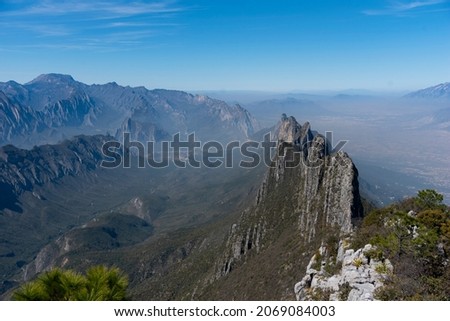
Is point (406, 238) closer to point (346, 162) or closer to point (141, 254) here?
point (346, 162)

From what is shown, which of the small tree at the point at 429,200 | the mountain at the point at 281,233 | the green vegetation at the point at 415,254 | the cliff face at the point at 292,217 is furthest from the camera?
the mountain at the point at 281,233

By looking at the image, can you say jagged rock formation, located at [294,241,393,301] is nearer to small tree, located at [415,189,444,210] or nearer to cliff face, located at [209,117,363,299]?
small tree, located at [415,189,444,210]

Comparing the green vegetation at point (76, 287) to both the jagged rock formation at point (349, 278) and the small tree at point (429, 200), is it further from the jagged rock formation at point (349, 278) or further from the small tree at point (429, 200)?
the small tree at point (429, 200)

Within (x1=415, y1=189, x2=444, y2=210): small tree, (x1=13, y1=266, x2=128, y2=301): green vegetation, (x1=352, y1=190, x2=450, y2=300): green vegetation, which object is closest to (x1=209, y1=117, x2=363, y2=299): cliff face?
(x1=415, y1=189, x2=444, y2=210): small tree

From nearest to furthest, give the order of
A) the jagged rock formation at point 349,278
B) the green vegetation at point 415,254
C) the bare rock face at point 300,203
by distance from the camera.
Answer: the green vegetation at point 415,254, the jagged rock formation at point 349,278, the bare rock face at point 300,203

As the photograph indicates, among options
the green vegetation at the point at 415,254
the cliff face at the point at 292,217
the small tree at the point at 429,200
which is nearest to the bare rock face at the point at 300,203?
the cliff face at the point at 292,217

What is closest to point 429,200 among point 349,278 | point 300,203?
point 349,278
